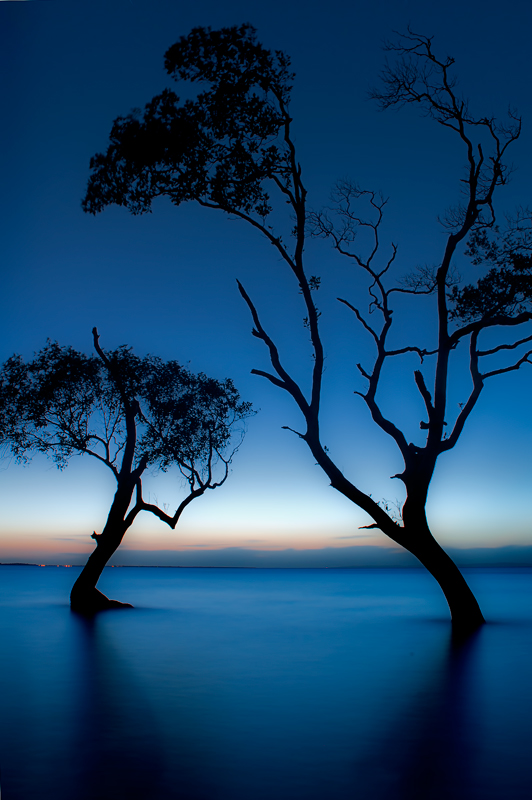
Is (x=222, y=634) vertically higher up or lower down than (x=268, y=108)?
lower down

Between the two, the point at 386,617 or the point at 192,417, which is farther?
the point at 386,617

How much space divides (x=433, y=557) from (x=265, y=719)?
956 centimetres

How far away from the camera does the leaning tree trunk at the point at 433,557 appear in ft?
58.7

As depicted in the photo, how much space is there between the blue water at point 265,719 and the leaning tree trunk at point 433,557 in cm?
119

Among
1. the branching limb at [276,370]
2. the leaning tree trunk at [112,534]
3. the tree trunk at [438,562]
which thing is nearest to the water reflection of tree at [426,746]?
the tree trunk at [438,562]

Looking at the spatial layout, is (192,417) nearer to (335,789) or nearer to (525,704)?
(525,704)

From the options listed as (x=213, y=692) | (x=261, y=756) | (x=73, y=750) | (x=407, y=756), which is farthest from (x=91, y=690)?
(x=407, y=756)

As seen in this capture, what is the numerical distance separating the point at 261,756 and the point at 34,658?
11310 millimetres

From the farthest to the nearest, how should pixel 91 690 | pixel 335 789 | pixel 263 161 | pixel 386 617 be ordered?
pixel 386 617
pixel 263 161
pixel 91 690
pixel 335 789

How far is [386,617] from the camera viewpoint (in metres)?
32.0

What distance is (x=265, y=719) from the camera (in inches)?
381

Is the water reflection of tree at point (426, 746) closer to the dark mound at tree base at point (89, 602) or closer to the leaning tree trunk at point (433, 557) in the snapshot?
the leaning tree trunk at point (433, 557)

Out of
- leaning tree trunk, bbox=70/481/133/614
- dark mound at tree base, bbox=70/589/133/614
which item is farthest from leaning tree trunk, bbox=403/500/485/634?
dark mound at tree base, bbox=70/589/133/614

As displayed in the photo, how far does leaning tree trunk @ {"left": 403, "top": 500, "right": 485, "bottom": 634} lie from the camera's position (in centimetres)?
1791
